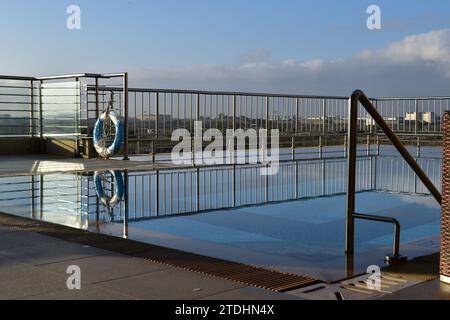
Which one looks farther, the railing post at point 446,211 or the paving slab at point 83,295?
the railing post at point 446,211

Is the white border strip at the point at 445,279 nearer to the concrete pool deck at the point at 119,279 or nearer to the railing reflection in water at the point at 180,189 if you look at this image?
the concrete pool deck at the point at 119,279

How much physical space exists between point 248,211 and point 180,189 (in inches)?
54.1

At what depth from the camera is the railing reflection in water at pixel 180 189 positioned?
4.65 meters

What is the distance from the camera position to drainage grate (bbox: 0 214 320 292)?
2686 millimetres

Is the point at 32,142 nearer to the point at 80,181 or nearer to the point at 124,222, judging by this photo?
the point at 80,181

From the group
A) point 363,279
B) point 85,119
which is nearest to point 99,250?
point 363,279

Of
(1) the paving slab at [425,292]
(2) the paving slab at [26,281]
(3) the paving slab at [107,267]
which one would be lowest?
(1) the paving slab at [425,292]

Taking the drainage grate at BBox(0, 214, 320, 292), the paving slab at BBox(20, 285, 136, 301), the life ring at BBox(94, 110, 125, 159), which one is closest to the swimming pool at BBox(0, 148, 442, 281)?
the drainage grate at BBox(0, 214, 320, 292)

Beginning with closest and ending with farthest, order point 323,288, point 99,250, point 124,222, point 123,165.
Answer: point 323,288, point 99,250, point 124,222, point 123,165

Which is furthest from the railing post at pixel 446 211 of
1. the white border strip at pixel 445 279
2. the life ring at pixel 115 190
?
the life ring at pixel 115 190

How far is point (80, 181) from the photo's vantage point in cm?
644

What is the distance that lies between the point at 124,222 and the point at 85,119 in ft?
18.2

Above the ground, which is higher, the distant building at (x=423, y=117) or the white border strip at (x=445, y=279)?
the distant building at (x=423, y=117)

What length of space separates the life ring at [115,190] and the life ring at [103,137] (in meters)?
1.67
